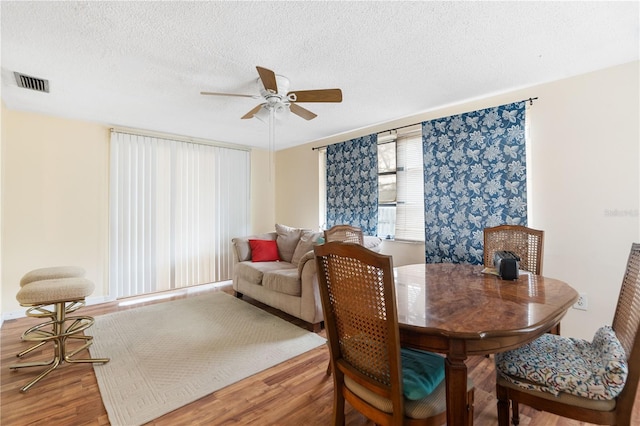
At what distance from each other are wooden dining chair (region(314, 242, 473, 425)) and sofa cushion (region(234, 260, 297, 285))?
7.48 feet

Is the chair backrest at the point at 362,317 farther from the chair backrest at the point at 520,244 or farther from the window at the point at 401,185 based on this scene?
the window at the point at 401,185

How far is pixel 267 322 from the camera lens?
309 cm

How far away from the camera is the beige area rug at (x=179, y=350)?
72.7 inches

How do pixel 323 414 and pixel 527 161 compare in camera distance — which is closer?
pixel 323 414

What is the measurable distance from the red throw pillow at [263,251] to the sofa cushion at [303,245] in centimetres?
31

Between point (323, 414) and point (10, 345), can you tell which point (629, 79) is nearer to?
point (323, 414)

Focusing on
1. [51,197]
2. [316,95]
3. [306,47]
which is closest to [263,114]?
[316,95]

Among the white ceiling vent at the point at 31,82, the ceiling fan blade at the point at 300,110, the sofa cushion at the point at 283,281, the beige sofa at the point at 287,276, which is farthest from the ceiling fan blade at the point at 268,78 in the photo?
the white ceiling vent at the point at 31,82

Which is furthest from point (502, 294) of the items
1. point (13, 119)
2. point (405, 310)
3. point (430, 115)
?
point (13, 119)

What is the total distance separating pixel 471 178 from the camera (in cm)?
300

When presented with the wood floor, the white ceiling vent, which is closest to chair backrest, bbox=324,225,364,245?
the wood floor

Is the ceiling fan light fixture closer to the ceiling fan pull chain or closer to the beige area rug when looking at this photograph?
the ceiling fan pull chain

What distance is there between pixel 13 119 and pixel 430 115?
5.01 meters

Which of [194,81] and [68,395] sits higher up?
[194,81]
